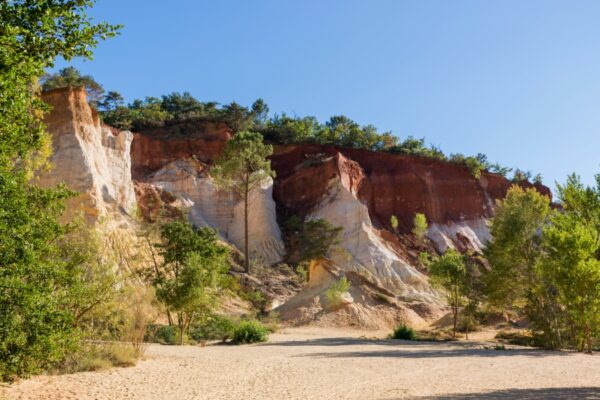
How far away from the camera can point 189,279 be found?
794 inches

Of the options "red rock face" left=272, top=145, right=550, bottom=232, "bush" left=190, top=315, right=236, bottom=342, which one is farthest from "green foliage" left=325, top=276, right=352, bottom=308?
"red rock face" left=272, top=145, right=550, bottom=232

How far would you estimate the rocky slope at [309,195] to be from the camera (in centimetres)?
3491

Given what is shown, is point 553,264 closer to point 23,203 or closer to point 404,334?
point 404,334

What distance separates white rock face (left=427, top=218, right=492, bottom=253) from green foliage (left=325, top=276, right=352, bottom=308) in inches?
1025

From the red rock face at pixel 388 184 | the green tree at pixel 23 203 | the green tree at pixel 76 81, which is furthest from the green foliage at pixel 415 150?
the green tree at pixel 23 203

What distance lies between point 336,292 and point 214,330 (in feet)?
35.1

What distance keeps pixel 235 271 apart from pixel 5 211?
35.7 metres

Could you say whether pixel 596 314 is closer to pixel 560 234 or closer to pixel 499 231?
pixel 560 234

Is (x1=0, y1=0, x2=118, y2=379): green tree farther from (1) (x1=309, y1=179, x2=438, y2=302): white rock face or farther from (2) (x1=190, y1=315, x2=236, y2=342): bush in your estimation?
(1) (x1=309, y1=179, x2=438, y2=302): white rock face

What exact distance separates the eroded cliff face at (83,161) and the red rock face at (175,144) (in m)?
11.9

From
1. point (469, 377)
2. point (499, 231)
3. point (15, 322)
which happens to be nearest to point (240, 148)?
point (499, 231)

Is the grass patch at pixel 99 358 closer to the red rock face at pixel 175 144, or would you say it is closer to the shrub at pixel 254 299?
the shrub at pixel 254 299

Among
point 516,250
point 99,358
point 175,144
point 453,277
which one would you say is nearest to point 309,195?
point 175,144

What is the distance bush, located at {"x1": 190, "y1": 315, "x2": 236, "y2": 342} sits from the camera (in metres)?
24.3
